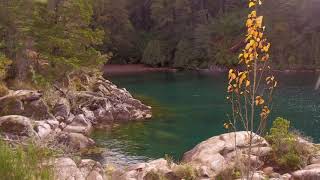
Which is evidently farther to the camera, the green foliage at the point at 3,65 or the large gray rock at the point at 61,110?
the large gray rock at the point at 61,110

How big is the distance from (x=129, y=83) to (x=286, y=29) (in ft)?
80.7

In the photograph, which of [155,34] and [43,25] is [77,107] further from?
[155,34]

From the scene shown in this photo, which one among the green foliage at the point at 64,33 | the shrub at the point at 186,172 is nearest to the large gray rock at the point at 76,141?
the shrub at the point at 186,172

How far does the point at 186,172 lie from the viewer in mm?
17781

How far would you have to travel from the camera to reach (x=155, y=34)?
86.6 metres

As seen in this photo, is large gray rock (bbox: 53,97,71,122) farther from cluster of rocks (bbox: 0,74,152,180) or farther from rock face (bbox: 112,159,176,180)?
rock face (bbox: 112,159,176,180)

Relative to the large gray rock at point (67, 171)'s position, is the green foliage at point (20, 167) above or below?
above

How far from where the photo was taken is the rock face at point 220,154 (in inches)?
725

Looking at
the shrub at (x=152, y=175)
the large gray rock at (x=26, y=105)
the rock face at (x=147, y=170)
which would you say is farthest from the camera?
the large gray rock at (x=26, y=105)

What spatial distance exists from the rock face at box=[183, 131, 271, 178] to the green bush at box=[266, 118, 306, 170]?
1.33 ft

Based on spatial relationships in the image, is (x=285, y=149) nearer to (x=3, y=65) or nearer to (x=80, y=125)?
(x=80, y=125)

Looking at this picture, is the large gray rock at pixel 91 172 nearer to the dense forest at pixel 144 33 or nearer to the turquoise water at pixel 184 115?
the turquoise water at pixel 184 115

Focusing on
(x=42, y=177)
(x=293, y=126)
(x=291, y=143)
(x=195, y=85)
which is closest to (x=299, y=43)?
(x=195, y=85)

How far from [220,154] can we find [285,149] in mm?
2643
